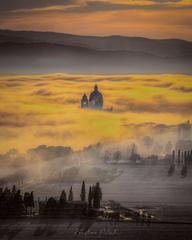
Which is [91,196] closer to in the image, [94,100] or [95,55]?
[94,100]

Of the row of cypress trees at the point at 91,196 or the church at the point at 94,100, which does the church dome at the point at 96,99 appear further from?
the row of cypress trees at the point at 91,196

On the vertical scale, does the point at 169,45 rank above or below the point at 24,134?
above

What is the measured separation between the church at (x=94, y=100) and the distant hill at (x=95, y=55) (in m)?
0.12

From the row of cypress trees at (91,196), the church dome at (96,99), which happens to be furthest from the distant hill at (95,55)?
the row of cypress trees at (91,196)

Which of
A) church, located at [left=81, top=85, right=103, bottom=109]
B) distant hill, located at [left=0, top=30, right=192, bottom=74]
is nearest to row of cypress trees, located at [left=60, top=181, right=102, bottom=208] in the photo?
church, located at [left=81, top=85, right=103, bottom=109]

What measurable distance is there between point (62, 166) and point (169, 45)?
92 centimetres

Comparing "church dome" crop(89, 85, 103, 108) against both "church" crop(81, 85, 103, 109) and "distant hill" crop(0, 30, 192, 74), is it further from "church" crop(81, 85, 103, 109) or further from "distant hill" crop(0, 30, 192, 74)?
"distant hill" crop(0, 30, 192, 74)

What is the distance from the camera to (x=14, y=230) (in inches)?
160

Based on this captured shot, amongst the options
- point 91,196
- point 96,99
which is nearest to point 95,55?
point 96,99

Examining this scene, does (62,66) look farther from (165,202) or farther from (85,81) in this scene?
(165,202)

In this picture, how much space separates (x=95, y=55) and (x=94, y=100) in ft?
0.84

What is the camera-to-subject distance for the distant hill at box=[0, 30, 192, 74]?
4.04 metres

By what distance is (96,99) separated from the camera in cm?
410

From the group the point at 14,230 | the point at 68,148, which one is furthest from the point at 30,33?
the point at 14,230
